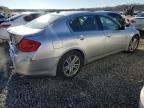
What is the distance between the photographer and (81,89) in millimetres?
5410

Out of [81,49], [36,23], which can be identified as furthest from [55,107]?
[36,23]

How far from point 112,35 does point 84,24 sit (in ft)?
3.83

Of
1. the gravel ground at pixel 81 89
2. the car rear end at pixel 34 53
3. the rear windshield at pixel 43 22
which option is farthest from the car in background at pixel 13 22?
the car rear end at pixel 34 53

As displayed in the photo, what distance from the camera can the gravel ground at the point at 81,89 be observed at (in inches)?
187

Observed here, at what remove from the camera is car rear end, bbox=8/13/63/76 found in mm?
5338

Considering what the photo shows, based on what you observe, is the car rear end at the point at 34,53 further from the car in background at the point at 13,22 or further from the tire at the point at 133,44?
the car in background at the point at 13,22

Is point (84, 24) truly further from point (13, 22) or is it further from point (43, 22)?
point (13, 22)

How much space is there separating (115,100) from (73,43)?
5.80 ft

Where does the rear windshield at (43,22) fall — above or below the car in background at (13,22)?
above

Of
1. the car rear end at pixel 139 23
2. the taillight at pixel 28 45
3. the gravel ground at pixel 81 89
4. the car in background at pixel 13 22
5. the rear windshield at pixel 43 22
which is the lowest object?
the gravel ground at pixel 81 89

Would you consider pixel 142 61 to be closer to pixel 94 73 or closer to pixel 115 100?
pixel 94 73

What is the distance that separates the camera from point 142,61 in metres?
7.64

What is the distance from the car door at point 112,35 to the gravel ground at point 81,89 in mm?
716

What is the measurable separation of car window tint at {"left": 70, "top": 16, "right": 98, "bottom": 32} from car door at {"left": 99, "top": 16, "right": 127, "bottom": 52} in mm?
364
